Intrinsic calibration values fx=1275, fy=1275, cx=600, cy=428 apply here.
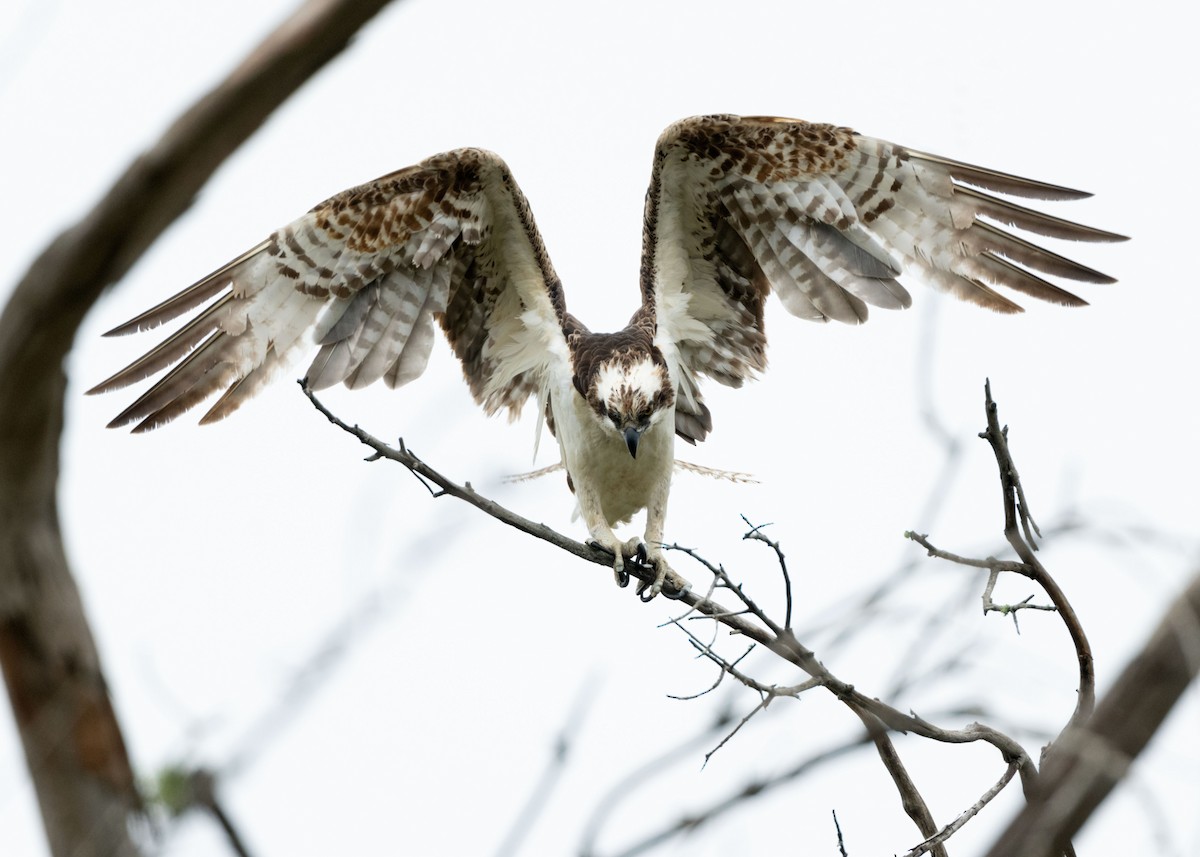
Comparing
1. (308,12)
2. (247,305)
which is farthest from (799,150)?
(308,12)

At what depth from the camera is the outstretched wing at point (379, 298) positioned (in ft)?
21.5

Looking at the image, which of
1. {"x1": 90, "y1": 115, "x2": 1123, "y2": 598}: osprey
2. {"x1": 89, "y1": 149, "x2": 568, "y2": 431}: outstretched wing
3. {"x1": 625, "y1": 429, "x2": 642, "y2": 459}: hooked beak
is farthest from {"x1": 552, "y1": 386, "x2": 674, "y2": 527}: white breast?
{"x1": 89, "y1": 149, "x2": 568, "y2": 431}: outstretched wing

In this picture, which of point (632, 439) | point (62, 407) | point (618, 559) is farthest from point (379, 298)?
point (62, 407)

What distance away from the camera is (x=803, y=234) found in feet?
23.1

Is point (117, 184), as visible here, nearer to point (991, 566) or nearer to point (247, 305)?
point (991, 566)

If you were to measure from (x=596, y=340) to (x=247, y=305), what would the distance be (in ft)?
6.05

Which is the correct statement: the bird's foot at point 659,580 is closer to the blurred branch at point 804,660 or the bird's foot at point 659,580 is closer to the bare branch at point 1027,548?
the blurred branch at point 804,660

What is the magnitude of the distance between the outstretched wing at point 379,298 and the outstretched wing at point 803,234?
75 centimetres

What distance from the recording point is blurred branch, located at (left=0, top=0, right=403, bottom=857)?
5.15 feet

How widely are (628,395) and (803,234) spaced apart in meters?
1.62

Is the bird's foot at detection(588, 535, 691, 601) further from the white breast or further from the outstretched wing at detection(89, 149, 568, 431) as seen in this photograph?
the outstretched wing at detection(89, 149, 568, 431)

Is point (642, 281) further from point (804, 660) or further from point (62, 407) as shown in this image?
point (62, 407)

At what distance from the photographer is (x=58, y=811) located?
1.55 m

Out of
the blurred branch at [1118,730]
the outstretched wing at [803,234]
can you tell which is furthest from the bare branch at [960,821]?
the outstretched wing at [803,234]
